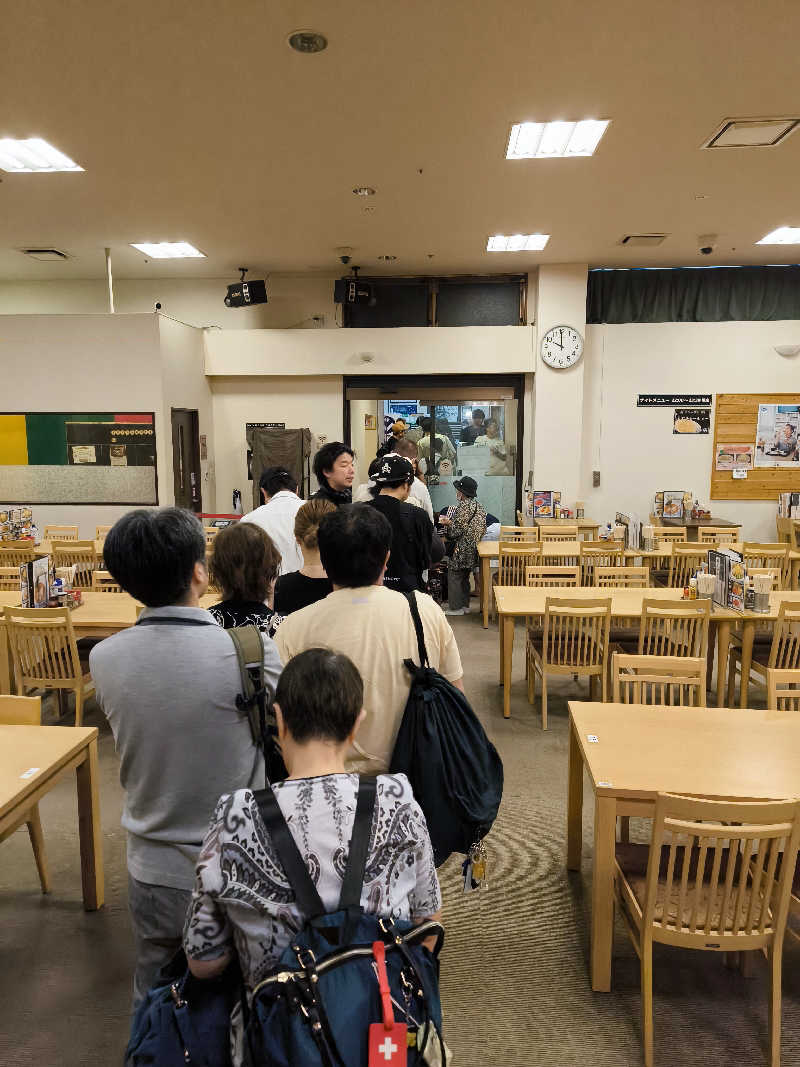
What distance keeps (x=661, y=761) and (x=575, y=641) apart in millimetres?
2122

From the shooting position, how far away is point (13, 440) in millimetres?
8508

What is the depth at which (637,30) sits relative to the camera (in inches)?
138

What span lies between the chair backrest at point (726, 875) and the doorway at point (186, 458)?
7.44m

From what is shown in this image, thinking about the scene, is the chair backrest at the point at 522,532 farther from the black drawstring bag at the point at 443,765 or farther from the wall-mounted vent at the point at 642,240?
the black drawstring bag at the point at 443,765

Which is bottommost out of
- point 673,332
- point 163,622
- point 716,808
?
point 716,808

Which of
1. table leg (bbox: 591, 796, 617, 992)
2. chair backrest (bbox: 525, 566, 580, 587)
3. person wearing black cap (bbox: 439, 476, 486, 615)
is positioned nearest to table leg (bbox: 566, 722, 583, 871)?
table leg (bbox: 591, 796, 617, 992)

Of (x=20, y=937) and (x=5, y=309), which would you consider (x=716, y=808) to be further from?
(x=5, y=309)

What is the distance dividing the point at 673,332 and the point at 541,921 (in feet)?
27.1

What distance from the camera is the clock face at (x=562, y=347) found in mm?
9023

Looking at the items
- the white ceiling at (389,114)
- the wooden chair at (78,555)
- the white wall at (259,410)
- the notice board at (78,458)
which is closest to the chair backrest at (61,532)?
the notice board at (78,458)

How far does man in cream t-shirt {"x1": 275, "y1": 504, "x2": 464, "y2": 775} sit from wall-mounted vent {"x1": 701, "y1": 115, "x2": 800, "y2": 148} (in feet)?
14.3

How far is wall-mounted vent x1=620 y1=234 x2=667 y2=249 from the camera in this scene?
24.7ft

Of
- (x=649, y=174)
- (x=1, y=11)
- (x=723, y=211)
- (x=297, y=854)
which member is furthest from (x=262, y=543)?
(x=723, y=211)

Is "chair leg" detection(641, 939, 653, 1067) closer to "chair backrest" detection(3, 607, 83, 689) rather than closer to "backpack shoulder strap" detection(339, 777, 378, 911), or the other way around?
"backpack shoulder strap" detection(339, 777, 378, 911)
